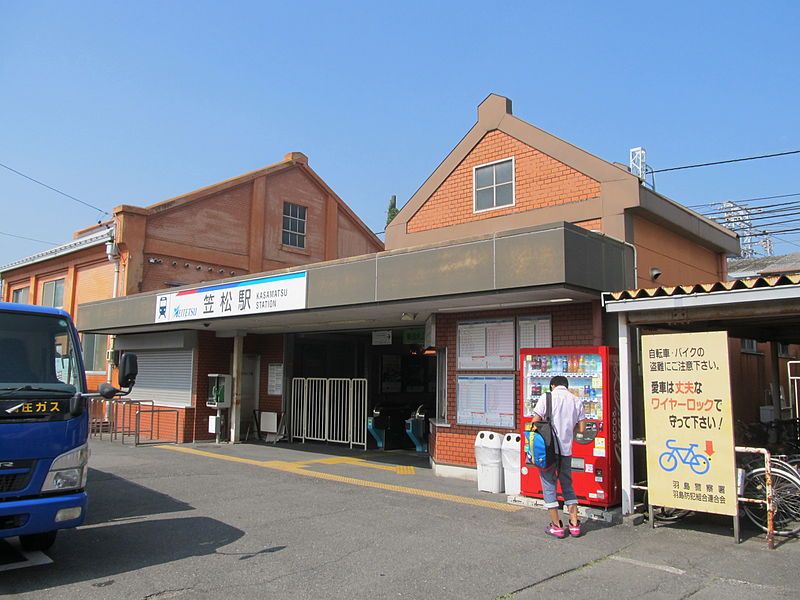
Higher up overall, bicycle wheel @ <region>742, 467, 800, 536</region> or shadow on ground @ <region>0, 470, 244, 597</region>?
bicycle wheel @ <region>742, 467, 800, 536</region>

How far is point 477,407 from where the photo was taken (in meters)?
11.0

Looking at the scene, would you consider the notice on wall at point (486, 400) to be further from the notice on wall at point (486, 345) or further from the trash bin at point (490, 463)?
the trash bin at point (490, 463)

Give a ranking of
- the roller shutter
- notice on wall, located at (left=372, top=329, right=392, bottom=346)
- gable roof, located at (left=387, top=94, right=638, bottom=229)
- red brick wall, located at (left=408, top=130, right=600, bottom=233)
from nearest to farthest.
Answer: gable roof, located at (left=387, top=94, right=638, bottom=229), red brick wall, located at (left=408, top=130, right=600, bottom=233), notice on wall, located at (left=372, top=329, right=392, bottom=346), the roller shutter

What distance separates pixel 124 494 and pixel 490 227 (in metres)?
7.63

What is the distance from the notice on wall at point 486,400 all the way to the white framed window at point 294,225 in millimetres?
15848

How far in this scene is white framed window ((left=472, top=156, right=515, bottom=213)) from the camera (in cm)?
1200

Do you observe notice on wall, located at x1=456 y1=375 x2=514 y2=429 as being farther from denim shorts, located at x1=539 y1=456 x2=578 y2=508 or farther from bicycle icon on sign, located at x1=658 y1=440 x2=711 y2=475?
bicycle icon on sign, located at x1=658 y1=440 x2=711 y2=475

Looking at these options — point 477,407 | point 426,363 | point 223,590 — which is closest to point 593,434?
point 477,407

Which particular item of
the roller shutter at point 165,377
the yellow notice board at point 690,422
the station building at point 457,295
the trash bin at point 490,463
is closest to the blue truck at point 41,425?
the station building at point 457,295

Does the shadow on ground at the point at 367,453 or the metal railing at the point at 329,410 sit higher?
the metal railing at the point at 329,410

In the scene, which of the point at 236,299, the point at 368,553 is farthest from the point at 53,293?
the point at 368,553

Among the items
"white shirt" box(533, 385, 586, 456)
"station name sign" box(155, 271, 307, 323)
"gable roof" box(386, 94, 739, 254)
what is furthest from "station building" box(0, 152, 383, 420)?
"white shirt" box(533, 385, 586, 456)

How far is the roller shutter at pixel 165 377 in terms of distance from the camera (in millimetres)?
17453

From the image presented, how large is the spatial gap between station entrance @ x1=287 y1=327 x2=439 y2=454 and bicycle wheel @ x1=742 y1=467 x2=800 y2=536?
7.64 meters
